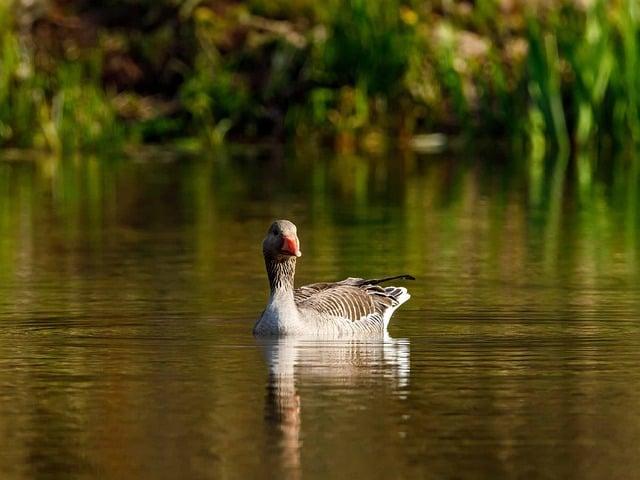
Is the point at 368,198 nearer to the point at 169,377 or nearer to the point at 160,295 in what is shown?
the point at 160,295

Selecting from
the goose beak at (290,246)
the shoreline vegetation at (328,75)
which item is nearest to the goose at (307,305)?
the goose beak at (290,246)

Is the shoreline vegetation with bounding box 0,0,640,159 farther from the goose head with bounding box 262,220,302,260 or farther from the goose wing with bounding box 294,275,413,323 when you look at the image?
the goose head with bounding box 262,220,302,260

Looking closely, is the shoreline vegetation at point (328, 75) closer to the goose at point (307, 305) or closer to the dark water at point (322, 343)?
the dark water at point (322, 343)

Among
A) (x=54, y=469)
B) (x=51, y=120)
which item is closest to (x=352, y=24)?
(x=51, y=120)

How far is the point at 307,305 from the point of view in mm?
12906

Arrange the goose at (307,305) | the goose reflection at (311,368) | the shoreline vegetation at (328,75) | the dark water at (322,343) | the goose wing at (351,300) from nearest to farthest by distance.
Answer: the dark water at (322,343)
the goose reflection at (311,368)
the goose at (307,305)
the goose wing at (351,300)
the shoreline vegetation at (328,75)

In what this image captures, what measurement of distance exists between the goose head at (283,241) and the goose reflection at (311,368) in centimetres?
66

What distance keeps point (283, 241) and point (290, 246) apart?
0.21 ft

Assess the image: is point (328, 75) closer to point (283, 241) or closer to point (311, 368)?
point (283, 241)

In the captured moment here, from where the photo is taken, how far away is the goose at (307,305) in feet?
41.1

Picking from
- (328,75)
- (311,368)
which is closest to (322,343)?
(311,368)

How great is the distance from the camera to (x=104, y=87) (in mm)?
31109

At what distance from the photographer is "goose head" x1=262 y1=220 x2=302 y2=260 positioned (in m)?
12.9

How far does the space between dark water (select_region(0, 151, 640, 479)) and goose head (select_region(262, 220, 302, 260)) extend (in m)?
0.52
